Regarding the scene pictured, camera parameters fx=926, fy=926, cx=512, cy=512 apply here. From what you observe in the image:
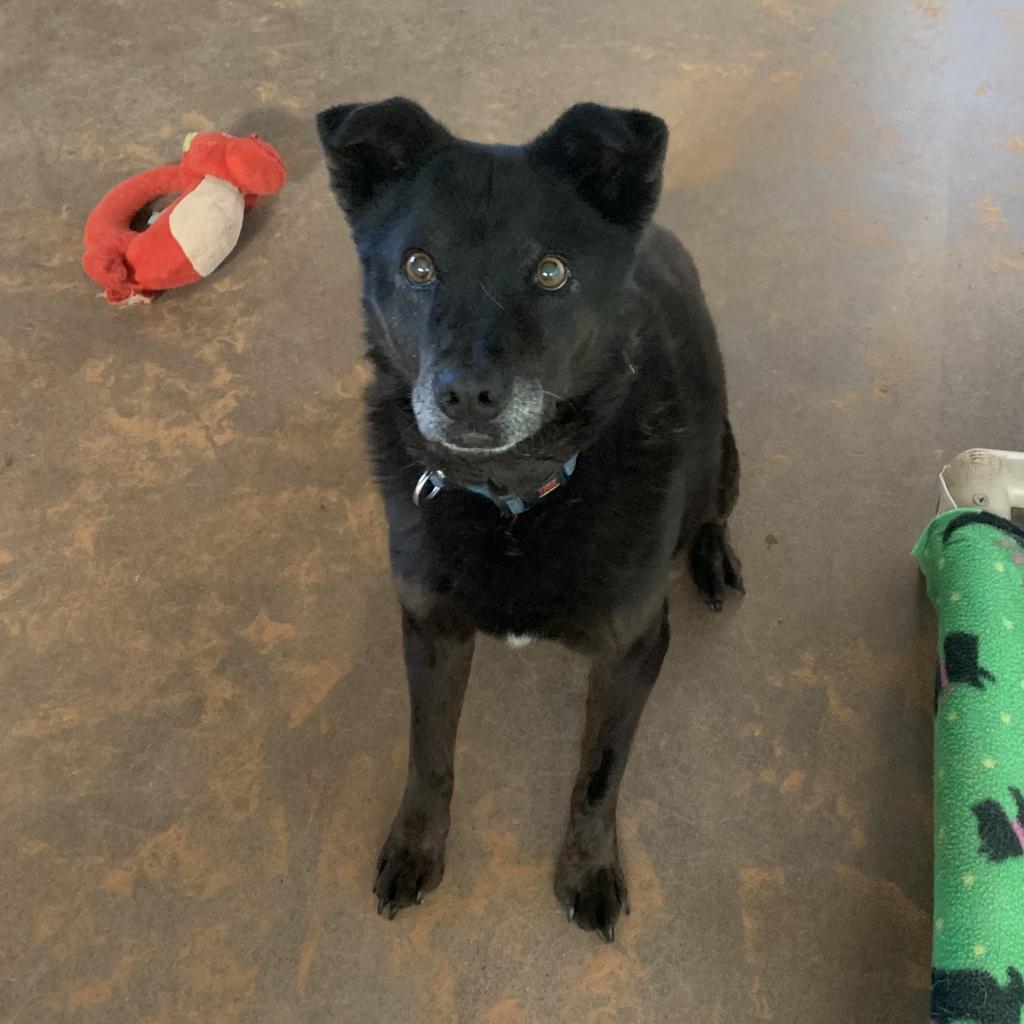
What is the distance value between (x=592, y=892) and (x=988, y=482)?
3.77 ft

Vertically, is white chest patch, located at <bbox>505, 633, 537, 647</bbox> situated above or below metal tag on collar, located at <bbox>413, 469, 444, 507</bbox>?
below

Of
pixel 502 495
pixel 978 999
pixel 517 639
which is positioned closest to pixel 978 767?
pixel 978 999

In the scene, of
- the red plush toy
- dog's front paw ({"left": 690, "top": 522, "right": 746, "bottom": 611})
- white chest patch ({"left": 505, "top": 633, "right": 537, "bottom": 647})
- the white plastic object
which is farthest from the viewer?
the red plush toy

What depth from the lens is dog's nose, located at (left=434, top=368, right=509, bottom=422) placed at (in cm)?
118

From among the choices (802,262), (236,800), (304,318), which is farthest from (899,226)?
(236,800)

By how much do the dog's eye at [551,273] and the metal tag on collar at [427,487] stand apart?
0.37 meters

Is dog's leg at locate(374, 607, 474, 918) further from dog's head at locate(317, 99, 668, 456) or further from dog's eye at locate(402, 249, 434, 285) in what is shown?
dog's eye at locate(402, 249, 434, 285)

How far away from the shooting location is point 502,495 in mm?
1451

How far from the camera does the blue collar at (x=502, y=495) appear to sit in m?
1.45

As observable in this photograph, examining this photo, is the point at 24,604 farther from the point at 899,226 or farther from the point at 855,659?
the point at 899,226

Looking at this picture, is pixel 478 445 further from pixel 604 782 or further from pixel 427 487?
pixel 604 782

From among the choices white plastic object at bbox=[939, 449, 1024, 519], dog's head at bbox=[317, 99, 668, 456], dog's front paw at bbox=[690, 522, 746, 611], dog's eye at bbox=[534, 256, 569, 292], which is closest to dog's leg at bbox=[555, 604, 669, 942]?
dog's front paw at bbox=[690, 522, 746, 611]

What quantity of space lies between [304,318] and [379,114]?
126 cm

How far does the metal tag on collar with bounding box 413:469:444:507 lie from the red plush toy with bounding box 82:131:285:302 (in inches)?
51.2
